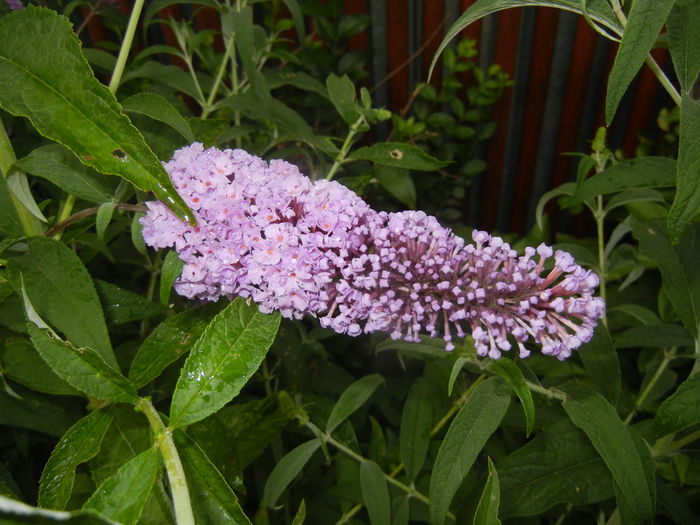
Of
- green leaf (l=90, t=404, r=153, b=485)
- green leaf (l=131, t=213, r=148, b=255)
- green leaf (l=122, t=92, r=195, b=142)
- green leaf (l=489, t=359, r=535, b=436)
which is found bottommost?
green leaf (l=90, t=404, r=153, b=485)

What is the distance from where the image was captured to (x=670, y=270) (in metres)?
0.88

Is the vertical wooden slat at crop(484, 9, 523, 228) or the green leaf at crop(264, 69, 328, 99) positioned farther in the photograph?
the vertical wooden slat at crop(484, 9, 523, 228)

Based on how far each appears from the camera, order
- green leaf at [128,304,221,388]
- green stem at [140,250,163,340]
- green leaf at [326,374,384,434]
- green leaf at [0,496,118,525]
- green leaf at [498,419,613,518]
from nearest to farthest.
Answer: green leaf at [0,496,118,525]
green leaf at [128,304,221,388]
green leaf at [498,419,613,518]
green leaf at [326,374,384,434]
green stem at [140,250,163,340]

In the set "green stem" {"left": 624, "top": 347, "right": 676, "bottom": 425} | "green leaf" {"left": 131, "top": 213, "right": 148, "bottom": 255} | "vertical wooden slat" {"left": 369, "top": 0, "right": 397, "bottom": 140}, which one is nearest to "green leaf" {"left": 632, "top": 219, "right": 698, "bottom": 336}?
"green stem" {"left": 624, "top": 347, "right": 676, "bottom": 425}

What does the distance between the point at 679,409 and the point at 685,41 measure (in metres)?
0.38

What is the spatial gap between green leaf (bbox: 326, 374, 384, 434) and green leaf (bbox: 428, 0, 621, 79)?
1.59 feet

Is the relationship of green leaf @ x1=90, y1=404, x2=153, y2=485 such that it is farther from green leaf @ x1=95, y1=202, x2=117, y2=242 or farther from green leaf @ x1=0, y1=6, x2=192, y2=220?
green leaf @ x1=0, y1=6, x2=192, y2=220

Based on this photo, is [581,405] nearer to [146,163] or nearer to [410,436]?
[410,436]

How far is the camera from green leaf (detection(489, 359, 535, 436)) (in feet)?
2.07

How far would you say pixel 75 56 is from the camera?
1.65 ft

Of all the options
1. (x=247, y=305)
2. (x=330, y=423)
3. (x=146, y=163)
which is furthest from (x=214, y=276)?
(x=330, y=423)

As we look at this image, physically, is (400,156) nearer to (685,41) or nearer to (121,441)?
(685,41)

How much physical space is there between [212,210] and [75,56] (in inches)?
8.4

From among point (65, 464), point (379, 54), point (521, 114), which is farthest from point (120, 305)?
point (521, 114)
